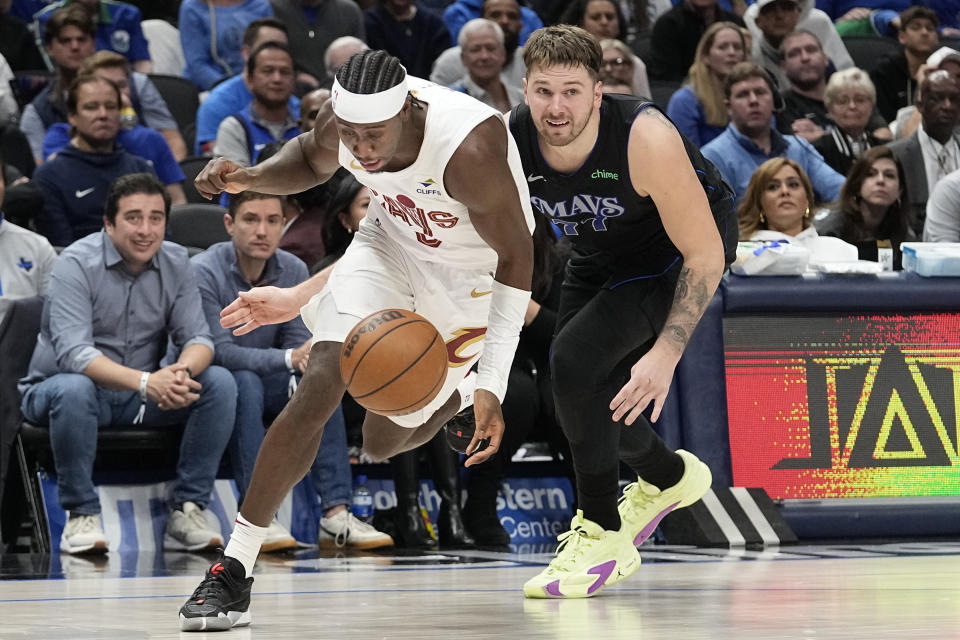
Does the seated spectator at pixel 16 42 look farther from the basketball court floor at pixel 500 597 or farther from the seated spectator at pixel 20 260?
the basketball court floor at pixel 500 597

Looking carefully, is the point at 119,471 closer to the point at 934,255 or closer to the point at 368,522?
the point at 368,522

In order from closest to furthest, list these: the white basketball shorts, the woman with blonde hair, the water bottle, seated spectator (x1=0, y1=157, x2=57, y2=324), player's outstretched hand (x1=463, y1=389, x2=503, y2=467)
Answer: player's outstretched hand (x1=463, y1=389, x2=503, y2=467), the white basketball shorts, the water bottle, seated spectator (x1=0, y1=157, x2=57, y2=324), the woman with blonde hair

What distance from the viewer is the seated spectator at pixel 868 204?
7.65 meters

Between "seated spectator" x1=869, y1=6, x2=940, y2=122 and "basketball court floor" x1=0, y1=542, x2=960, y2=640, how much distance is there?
5365 mm

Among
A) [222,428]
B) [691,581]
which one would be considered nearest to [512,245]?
[691,581]

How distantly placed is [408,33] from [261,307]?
6.34 m

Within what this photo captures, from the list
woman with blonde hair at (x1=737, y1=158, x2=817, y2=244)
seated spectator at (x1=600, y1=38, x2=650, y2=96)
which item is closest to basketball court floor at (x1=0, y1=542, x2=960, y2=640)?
woman with blonde hair at (x1=737, y1=158, x2=817, y2=244)

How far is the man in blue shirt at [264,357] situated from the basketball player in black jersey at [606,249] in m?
2.02

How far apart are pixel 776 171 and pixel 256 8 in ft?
14.2

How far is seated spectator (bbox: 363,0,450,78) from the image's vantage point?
10.0m

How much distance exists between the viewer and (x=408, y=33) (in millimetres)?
10086

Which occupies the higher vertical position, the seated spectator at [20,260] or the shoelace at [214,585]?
the seated spectator at [20,260]

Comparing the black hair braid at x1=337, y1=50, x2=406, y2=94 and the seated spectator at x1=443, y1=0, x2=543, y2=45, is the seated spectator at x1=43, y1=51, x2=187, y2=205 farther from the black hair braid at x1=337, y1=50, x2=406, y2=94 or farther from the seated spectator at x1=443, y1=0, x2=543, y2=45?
the black hair braid at x1=337, y1=50, x2=406, y2=94

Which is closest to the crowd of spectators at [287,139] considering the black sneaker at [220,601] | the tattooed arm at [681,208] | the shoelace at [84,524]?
the shoelace at [84,524]
